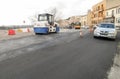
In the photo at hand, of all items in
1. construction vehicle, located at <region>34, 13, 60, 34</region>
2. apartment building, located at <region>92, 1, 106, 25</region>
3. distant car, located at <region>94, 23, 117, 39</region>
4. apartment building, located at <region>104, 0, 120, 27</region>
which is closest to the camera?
distant car, located at <region>94, 23, 117, 39</region>

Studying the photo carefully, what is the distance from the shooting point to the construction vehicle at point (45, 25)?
2381 centimetres

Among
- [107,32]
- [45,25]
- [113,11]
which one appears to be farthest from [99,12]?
[107,32]

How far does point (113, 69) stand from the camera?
259 inches

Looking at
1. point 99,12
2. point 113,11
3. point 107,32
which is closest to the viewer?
point 107,32

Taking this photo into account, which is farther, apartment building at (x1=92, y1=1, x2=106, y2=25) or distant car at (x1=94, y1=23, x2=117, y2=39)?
apartment building at (x1=92, y1=1, x2=106, y2=25)

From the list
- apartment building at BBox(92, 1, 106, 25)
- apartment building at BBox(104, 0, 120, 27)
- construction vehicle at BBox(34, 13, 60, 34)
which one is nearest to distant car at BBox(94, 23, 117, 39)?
construction vehicle at BBox(34, 13, 60, 34)

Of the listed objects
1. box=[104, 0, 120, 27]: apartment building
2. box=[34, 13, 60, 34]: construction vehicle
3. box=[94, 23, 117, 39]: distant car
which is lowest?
box=[94, 23, 117, 39]: distant car

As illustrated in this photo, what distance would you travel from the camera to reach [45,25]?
78.0 feet

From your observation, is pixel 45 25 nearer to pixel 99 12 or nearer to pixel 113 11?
pixel 113 11

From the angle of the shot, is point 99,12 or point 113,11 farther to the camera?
point 99,12

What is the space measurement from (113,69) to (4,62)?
4.64 meters

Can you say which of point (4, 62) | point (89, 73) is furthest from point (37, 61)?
point (89, 73)

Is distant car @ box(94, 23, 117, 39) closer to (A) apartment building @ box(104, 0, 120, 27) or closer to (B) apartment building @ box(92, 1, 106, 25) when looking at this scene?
(A) apartment building @ box(104, 0, 120, 27)

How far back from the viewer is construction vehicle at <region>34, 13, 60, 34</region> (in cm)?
2381
